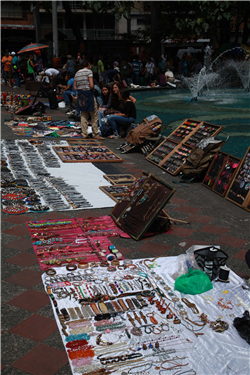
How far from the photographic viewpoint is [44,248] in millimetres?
4441

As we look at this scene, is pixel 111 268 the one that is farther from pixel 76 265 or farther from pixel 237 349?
pixel 237 349

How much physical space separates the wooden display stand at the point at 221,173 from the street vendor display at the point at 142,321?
2671 mm

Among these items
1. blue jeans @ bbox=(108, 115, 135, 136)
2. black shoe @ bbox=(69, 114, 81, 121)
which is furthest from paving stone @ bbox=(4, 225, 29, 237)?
black shoe @ bbox=(69, 114, 81, 121)

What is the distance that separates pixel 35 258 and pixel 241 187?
11.3 feet

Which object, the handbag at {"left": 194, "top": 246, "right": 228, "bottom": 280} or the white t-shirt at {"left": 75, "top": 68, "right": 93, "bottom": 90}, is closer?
the handbag at {"left": 194, "top": 246, "right": 228, "bottom": 280}

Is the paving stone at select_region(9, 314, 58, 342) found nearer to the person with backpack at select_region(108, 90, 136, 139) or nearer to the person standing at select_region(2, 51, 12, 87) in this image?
the person with backpack at select_region(108, 90, 136, 139)

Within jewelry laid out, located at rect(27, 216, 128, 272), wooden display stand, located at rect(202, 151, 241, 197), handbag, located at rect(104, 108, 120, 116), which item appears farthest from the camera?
handbag, located at rect(104, 108, 120, 116)

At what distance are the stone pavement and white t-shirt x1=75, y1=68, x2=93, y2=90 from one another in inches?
133

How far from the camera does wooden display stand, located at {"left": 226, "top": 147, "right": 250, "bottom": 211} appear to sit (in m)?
5.86

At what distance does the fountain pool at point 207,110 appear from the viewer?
438 inches

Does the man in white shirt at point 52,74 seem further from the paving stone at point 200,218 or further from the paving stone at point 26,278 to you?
the paving stone at point 26,278

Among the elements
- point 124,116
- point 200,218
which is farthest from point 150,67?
point 200,218

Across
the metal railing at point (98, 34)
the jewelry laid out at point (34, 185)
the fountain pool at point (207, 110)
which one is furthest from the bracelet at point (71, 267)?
the metal railing at point (98, 34)

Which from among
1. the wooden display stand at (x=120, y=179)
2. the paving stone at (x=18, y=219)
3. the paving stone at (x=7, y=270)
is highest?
the wooden display stand at (x=120, y=179)
